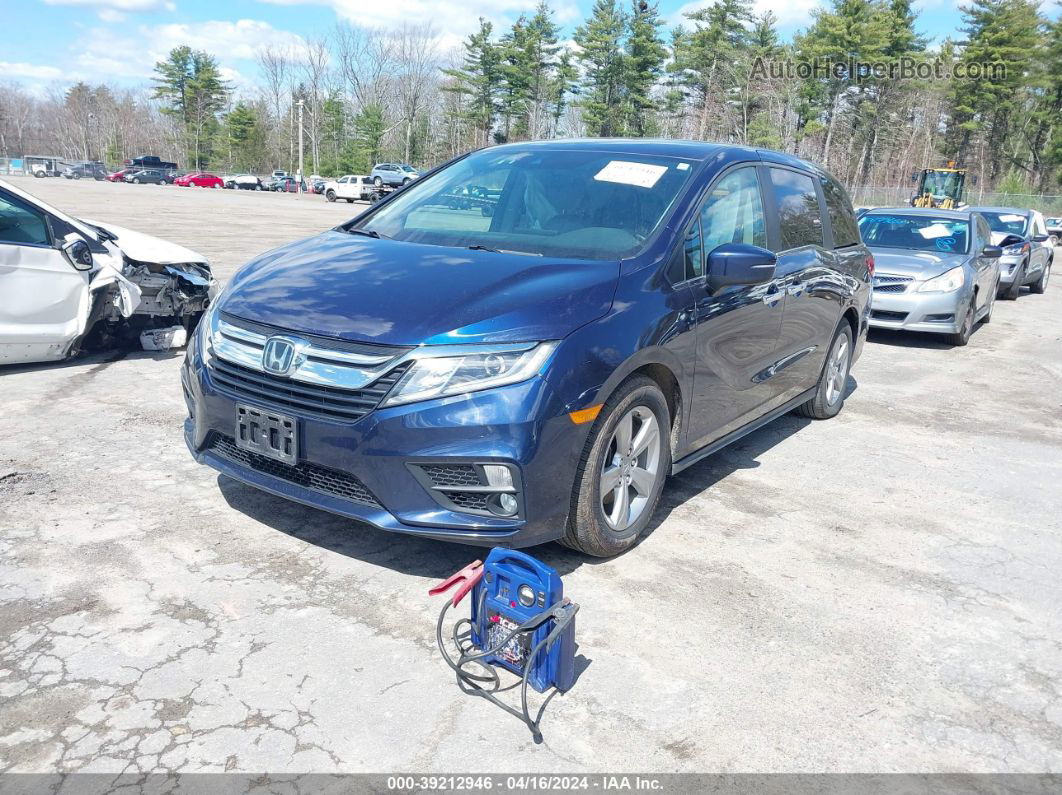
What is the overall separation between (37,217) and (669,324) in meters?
4.91

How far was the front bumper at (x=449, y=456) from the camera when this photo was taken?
3.11 metres

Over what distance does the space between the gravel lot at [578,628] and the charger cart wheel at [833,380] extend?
94 centimetres

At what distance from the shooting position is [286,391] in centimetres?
334

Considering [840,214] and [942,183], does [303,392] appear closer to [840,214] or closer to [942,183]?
[840,214]

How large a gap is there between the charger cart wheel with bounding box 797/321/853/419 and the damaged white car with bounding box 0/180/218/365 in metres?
4.95

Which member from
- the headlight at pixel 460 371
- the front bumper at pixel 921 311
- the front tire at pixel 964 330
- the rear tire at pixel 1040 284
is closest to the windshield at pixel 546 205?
the headlight at pixel 460 371

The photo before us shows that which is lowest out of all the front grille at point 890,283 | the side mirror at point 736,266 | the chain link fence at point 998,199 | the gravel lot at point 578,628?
the gravel lot at point 578,628

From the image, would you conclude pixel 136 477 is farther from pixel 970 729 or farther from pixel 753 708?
pixel 970 729

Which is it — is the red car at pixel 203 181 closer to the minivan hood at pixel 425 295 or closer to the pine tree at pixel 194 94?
the pine tree at pixel 194 94

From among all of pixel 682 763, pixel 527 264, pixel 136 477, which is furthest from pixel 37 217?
pixel 682 763

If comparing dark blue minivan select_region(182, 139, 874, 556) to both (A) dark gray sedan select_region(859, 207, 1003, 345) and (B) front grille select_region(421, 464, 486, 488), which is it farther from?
(A) dark gray sedan select_region(859, 207, 1003, 345)

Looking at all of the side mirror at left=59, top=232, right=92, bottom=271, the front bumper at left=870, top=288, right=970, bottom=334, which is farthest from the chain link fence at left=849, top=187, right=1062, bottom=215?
the side mirror at left=59, top=232, right=92, bottom=271

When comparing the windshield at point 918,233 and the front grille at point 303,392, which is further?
the windshield at point 918,233

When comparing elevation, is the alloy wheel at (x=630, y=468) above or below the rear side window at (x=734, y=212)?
below
